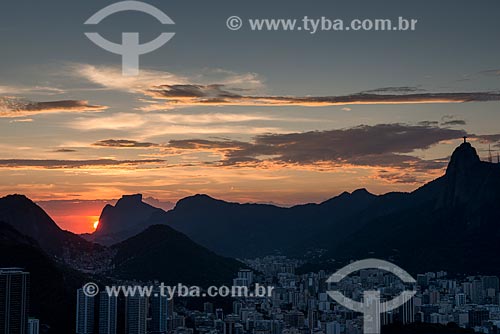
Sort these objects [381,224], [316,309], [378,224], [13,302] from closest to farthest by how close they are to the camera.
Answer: [13,302] → [316,309] → [381,224] → [378,224]

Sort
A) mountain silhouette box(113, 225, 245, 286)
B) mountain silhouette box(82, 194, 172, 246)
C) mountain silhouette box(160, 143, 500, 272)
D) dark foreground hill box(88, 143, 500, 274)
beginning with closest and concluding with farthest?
1. mountain silhouette box(113, 225, 245, 286)
2. dark foreground hill box(88, 143, 500, 274)
3. mountain silhouette box(160, 143, 500, 272)
4. mountain silhouette box(82, 194, 172, 246)

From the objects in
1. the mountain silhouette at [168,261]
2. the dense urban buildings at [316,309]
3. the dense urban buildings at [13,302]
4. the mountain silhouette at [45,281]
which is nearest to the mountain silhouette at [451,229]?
the dense urban buildings at [316,309]

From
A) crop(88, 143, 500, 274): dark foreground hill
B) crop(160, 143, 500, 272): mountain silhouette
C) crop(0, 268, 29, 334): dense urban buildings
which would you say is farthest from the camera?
crop(160, 143, 500, 272): mountain silhouette

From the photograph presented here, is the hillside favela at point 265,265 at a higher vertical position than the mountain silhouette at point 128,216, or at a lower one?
lower

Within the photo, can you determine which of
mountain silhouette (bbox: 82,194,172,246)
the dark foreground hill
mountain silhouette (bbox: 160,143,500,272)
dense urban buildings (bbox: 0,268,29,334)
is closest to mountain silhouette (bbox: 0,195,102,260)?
the dark foreground hill

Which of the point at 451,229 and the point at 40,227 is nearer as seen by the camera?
the point at 40,227

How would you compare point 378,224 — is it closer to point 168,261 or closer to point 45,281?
point 168,261

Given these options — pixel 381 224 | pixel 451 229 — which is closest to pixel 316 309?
pixel 451 229

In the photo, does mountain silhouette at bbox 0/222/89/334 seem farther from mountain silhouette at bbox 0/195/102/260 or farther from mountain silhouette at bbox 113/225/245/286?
mountain silhouette at bbox 0/195/102/260

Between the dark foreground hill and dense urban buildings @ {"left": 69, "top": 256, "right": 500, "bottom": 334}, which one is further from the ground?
the dark foreground hill

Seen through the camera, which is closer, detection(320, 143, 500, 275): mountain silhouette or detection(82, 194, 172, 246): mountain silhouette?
detection(320, 143, 500, 275): mountain silhouette

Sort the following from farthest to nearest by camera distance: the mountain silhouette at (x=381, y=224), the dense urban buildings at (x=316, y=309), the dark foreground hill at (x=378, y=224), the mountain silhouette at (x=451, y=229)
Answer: the mountain silhouette at (x=381, y=224), the dark foreground hill at (x=378, y=224), the mountain silhouette at (x=451, y=229), the dense urban buildings at (x=316, y=309)

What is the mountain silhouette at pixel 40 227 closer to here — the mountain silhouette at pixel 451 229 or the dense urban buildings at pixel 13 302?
the mountain silhouette at pixel 451 229

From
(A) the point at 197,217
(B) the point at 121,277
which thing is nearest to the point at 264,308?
(B) the point at 121,277
